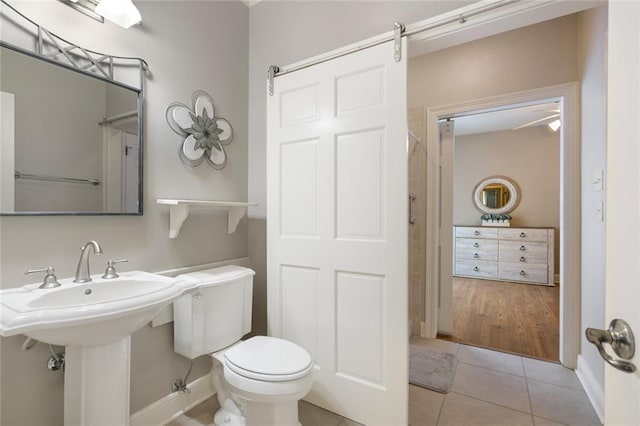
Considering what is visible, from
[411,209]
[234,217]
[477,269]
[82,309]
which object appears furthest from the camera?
[477,269]

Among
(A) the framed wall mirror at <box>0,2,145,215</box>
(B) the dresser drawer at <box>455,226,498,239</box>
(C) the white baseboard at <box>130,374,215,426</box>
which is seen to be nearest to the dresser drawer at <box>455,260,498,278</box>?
(B) the dresser drawer at <box>455,226,498,239</box>

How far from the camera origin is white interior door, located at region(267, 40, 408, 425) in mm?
1457

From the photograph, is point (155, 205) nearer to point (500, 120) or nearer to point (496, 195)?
point (500, 120)

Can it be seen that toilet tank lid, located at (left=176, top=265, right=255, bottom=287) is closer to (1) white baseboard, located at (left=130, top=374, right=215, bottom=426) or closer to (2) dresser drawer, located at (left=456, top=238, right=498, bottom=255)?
(1) white baseboard, located at (left=130, top=374, right=215, bottom=426)

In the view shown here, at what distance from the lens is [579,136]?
2033 millimetres

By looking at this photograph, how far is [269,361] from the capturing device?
1317 millimetres

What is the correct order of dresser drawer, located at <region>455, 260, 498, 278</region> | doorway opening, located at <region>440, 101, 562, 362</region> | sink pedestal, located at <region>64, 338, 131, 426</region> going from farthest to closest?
dresser drawer, located at <region>455, 260, 498, 278</region> < doorway opening, located at <region>440, 101, 562, 362</region> < sink pedestal, located at <region>64, 338, 131, 426</region>

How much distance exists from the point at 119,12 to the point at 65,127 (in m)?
0.55

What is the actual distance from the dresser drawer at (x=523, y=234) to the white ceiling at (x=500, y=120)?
1.67m

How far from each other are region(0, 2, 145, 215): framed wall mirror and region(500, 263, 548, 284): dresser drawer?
5.22 meters

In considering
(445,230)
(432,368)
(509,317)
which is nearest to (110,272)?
(432,368)


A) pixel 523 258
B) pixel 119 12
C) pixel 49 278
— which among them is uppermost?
pixel 119 12

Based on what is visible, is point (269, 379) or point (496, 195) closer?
point (269, 379)

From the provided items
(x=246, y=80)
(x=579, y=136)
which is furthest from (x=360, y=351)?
(x=579, y=136)
